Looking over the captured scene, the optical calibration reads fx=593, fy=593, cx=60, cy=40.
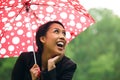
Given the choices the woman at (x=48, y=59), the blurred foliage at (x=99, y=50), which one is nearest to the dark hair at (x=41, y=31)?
the woman at (x=48, y=59)

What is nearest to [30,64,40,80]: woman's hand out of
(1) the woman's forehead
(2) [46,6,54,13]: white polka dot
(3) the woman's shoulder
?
(3) the woman's shoulder

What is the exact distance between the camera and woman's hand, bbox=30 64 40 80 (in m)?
6.34

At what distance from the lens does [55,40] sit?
258 inches

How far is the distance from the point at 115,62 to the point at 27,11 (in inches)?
1825

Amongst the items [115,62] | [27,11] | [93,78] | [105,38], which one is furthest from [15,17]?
[105,38]

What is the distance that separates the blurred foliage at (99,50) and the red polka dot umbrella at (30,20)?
39.8 meters

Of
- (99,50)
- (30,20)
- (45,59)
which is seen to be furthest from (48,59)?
(99,50)

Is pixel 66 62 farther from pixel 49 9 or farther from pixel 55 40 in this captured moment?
pixel 49 9

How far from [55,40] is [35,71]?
438 millimetres

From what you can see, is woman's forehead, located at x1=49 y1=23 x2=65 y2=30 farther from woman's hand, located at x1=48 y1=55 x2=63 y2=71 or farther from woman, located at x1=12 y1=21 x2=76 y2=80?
woman's hand, located at x1=48 y1=55 x2=63 y2=71

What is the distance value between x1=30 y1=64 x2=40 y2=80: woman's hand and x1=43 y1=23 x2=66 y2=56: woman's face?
0.94 ft

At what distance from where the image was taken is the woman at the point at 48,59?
647cm

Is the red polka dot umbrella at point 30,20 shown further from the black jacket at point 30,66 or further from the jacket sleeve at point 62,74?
the jacket sleeve at point 62,74

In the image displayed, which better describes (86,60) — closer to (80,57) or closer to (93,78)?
(80,57)
